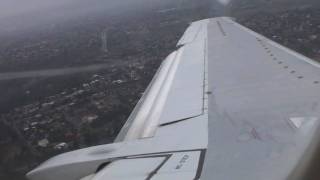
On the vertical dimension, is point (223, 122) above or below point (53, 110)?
above

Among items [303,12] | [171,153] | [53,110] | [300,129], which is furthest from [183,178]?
[303,12]

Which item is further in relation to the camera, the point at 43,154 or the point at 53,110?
the point at 53,110

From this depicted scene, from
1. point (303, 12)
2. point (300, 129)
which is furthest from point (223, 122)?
point (303, 12)

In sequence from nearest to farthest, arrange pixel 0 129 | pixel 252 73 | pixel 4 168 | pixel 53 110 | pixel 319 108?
pixel 319 108 < pixel 252 73 < pixel 4 168 < pixel 0 129 < pixel 53 110

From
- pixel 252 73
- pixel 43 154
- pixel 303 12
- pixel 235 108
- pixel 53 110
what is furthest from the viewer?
pixel 303 12

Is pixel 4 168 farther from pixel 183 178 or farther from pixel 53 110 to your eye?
pixel 183 178

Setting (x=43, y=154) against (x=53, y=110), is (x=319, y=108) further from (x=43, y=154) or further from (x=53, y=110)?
(x=53, y=110)
